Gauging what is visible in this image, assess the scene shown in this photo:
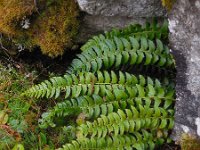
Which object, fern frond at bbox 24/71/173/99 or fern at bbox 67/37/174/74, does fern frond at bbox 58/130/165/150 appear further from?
fern at bbox 67/37/174/74

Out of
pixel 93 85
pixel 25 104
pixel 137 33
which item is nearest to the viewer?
pixel 93 85

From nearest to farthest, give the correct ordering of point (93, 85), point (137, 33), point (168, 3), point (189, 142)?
point (168, 3)
point (189, 142)
point (93, 85)
point (137, 33)

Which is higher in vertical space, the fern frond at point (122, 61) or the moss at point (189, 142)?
the fern frond at point (122, 61)

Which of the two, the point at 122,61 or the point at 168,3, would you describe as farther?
the point at 122,61

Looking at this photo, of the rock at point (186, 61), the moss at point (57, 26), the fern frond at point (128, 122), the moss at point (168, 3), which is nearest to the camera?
the rock at point (186, 61)

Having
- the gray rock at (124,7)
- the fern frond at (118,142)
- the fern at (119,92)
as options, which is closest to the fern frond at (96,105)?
the fern at (119,92)

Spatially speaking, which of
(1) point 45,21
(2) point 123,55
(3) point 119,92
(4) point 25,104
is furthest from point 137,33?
(4) point 25,104

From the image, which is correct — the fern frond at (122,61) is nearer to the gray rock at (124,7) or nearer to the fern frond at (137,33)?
the fern frond at (137,33)

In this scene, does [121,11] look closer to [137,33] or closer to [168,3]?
[137,33]
